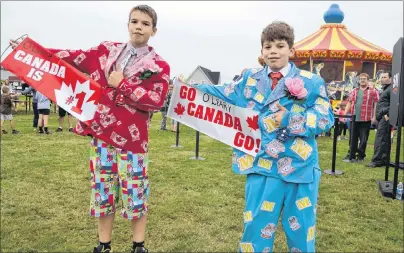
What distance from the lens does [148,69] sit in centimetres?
287

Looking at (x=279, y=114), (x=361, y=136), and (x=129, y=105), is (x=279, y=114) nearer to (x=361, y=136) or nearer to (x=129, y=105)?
(x=129, y=105)

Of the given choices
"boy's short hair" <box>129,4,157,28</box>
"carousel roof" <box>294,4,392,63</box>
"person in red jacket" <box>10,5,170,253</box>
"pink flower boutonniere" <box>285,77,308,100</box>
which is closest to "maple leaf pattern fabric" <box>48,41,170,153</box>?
"person in red jacket" <box>10,5,170,253</box>

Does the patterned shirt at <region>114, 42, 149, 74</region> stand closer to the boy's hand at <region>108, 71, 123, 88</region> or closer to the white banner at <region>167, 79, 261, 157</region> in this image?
the boy's hand at <region>108, 71, 123, 88</region>

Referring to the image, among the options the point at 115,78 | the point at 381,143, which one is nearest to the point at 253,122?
the point at 115,78

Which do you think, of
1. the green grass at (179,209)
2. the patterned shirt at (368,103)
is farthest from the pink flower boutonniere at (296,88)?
the patterned shirt at (368,103)

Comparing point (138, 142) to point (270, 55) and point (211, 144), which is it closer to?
point (270, 55)

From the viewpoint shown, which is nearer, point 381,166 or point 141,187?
point 141,187

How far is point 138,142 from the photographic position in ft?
9.57

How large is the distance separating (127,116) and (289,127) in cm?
126

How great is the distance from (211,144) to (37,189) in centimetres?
628

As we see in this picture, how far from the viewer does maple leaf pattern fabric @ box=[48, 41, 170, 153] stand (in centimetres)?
284

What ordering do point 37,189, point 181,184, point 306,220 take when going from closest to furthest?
point 306,220 → point 37,189 → point 181,184

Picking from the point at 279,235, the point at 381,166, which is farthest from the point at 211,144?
the point at 279,235

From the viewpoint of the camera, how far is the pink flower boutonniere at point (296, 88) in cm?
245
